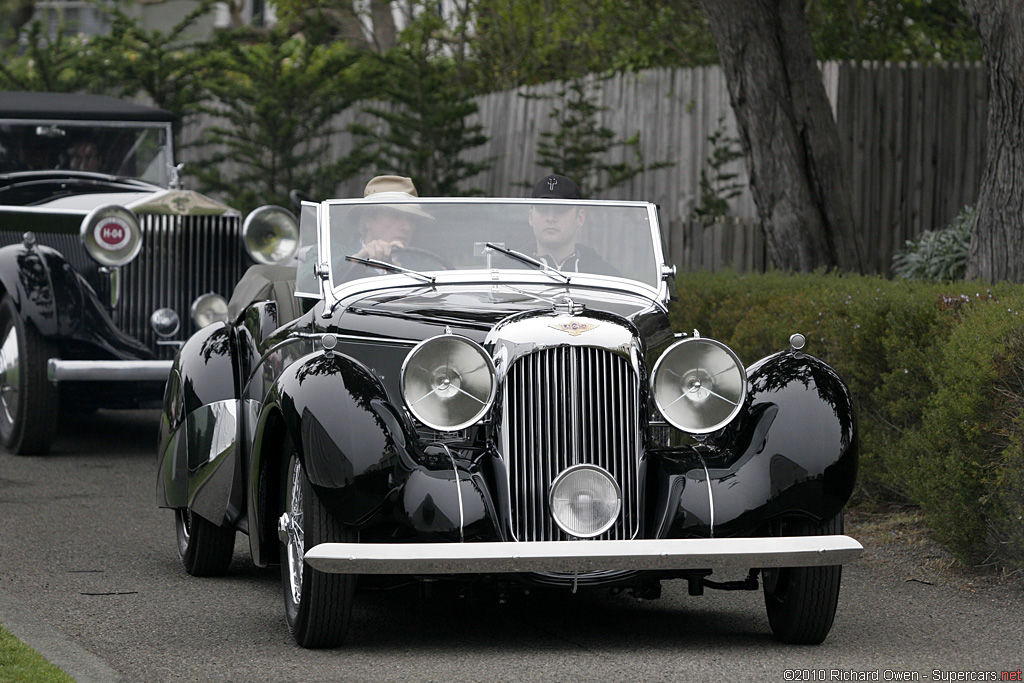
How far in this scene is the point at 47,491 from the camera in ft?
27.9

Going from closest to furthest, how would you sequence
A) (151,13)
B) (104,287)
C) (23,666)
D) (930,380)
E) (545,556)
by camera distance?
(545,556)
(23,666)
(930,380)
(104,287)
(151,13)

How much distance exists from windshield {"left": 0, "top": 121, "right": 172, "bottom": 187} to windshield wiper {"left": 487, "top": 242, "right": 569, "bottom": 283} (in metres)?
6.55

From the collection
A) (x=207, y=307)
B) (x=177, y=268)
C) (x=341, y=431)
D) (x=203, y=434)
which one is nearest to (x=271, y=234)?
(x=207, y=307)

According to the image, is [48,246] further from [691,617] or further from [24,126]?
[691,617]

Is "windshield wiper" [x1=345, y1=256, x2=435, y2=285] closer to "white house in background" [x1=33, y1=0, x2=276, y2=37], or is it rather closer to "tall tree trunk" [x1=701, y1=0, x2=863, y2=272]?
"tall tree trunk" [x1=701, y1=0, x2=863, y2=272]

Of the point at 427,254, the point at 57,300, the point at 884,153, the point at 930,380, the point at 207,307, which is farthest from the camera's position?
the point at 884,153

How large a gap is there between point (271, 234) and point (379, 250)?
350cm

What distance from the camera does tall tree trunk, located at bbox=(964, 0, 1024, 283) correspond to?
26.2 ft

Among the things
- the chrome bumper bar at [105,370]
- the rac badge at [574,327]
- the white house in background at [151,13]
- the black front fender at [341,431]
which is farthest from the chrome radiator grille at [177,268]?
the white house in background at [151,13]

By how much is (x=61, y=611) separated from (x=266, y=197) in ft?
43.4

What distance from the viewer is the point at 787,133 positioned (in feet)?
33.0

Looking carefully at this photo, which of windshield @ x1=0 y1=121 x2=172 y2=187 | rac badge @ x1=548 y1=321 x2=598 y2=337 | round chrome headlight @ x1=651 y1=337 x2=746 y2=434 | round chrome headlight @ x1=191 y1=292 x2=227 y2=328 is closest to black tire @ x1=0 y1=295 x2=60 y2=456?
round chrome headlight @ x1=191 y1=292 x2=227 y2=328

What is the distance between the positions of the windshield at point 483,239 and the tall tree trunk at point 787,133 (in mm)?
3970

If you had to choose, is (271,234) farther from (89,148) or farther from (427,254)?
(427,254)
